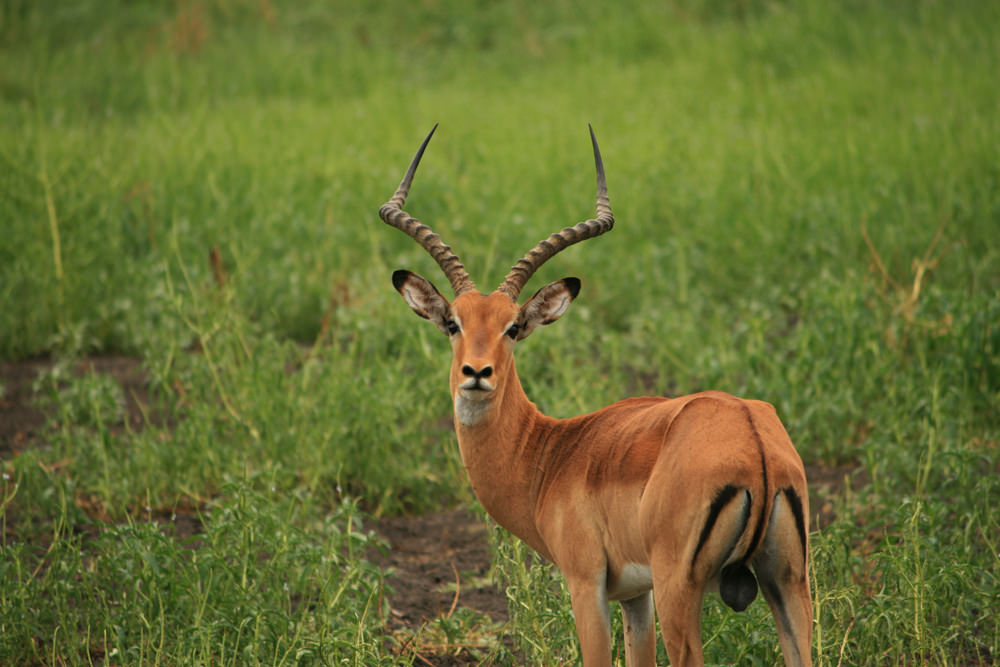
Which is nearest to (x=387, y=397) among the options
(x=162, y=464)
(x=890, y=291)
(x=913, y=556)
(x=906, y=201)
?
(x=162, y=464)

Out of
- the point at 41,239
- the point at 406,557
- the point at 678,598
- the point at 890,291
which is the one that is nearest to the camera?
the point at 678,598

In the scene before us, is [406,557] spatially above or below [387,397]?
below

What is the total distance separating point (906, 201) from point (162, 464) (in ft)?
18.1

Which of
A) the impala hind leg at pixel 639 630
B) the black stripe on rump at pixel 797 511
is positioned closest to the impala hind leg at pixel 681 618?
the black stripe on rump at pixel 797 511

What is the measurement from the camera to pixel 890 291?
7094mm

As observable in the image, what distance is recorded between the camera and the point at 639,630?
3.75 meters

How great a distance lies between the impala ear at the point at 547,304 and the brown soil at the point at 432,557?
1.04 metres

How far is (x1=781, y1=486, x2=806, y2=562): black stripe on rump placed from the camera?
303cm

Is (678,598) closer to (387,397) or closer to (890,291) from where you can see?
(387,397)

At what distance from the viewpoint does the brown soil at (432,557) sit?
14.9ft

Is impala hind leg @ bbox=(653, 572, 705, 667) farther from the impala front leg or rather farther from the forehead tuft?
the forehead tuft

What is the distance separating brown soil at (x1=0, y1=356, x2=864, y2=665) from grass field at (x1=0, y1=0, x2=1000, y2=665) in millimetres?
110

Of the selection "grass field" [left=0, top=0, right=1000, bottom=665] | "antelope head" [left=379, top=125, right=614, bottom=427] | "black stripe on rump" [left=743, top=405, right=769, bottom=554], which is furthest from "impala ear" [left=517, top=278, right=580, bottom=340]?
"black stripe on rump" [left=743, top=405, right=769, bottom=554]

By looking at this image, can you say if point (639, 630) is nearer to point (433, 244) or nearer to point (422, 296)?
point (422, 296)
